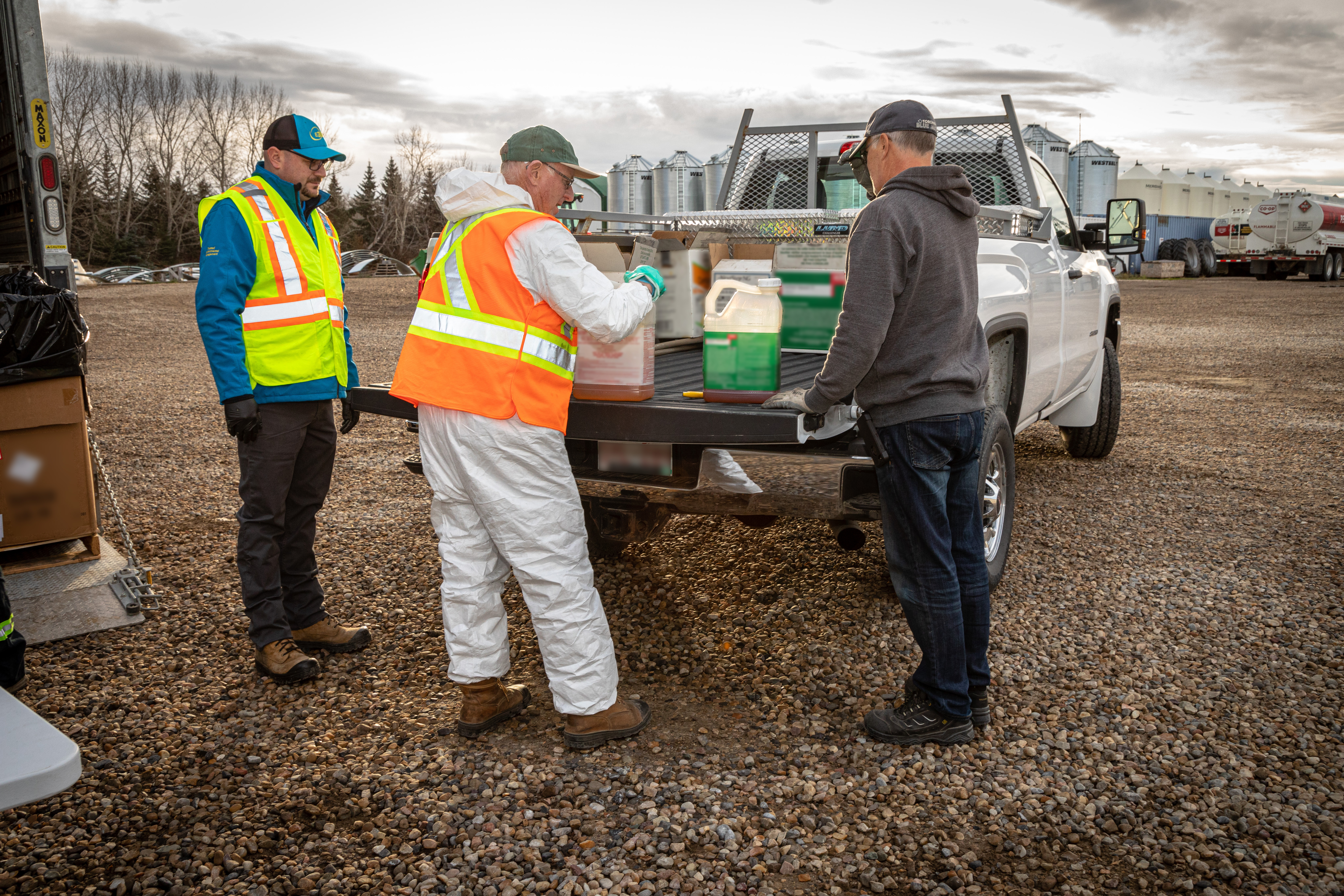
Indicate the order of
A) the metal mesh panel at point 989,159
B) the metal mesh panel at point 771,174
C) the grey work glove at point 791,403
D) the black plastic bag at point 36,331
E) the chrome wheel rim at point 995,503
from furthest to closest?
the metal mesh panel at point 771,174 < the metal mesh panel at point 989,159 < the black plastic bag at point 36,331 < the chrome wheel rim at point 995,503 < the grey work glove at point 791,403

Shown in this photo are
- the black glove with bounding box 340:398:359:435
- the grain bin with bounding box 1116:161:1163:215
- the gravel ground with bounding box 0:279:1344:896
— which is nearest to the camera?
the gravel ground with bounding box 0:279:1344:896

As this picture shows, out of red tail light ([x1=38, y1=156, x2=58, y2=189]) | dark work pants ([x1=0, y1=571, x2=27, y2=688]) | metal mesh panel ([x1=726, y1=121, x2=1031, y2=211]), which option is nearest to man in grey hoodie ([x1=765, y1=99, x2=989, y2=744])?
metal mesh panel ([x1=726, y1=121, x2=1031, y2=211])

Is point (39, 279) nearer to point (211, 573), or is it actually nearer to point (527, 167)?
point (211, 573)

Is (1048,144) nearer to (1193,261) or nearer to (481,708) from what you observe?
(1193,261)

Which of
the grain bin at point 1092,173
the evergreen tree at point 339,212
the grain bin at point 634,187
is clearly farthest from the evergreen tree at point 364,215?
the grain bin at point 634,187

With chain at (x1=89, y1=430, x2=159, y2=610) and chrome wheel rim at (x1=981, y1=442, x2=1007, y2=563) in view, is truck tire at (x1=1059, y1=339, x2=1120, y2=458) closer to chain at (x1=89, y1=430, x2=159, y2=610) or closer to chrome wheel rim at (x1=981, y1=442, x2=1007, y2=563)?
chrome wheel rim at (x1=981, y1=442, x2=1007, y2=563)

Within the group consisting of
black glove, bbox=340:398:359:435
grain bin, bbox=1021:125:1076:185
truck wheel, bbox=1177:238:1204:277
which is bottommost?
black glove, bbox=340:398:359:435

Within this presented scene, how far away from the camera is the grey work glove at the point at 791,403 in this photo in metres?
2.88

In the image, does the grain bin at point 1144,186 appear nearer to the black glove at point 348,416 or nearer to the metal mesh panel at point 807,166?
the metal mesh panel at point 807,166

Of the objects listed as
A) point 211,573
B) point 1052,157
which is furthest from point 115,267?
point 211,573

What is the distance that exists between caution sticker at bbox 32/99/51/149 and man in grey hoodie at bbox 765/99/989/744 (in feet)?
12.9

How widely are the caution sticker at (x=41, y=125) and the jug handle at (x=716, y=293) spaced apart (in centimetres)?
348

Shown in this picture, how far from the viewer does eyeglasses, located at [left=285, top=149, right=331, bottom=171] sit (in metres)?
3.58

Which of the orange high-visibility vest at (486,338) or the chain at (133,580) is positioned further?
the chain at (133,580)
